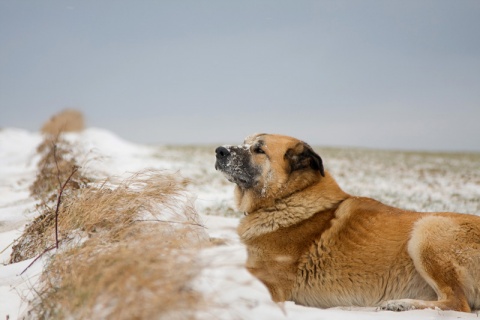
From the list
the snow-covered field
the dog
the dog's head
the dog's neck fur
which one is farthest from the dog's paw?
the dog's head

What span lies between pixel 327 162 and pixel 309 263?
16.8 m

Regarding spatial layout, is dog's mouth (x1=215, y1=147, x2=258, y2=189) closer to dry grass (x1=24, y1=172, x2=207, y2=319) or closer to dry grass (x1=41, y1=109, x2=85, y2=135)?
dry grass (x1=24, y1=172, x2=207, y2=319)

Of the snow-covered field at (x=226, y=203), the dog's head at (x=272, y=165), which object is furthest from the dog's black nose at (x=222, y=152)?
the snow-covered field at (x=226, y=203)

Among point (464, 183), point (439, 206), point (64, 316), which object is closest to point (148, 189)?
point (64, 316)

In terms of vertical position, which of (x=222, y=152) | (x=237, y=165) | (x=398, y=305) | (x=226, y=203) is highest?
(x=222, y=152)

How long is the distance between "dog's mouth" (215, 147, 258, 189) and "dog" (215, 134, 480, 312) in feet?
0.20

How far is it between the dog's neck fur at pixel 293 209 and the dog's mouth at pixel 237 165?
14.1 inches

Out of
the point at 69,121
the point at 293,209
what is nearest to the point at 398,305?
the point at 293,209

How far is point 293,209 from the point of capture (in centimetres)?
420

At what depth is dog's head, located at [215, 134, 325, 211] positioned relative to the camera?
14.1 ft

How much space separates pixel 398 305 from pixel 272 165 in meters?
1.73

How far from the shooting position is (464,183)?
14445 millimetres

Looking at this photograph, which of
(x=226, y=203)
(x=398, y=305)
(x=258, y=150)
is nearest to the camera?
(x=398, y=305)

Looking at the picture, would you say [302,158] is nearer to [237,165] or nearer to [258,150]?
[258,150]
